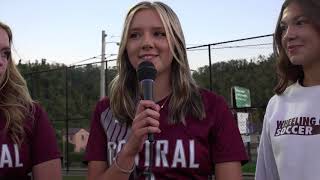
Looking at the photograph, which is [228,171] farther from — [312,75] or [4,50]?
[4,50]

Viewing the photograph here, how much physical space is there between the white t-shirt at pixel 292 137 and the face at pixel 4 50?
5.34 ft

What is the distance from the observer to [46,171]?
326cm

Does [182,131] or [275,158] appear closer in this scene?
[182,131]

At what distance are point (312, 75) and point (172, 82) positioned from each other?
0.81 m

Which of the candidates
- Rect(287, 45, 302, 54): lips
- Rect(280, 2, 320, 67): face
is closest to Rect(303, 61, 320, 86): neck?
Rect(280, 2, 320, 67): face

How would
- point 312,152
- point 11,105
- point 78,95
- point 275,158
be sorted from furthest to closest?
1. point 78,95
2. point 11,105
3. point 275,158
4. point 312,152

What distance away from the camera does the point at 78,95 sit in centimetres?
2767

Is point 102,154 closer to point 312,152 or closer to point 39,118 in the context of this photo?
point 39,118

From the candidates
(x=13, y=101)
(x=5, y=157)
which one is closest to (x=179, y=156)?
(x=5, y=157)

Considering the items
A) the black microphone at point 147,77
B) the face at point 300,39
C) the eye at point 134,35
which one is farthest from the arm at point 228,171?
the eye at point 134,35

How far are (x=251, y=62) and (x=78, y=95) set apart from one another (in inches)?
444

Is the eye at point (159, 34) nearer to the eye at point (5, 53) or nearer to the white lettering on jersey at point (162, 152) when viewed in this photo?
the white lettering on jersey at point (162, 152)

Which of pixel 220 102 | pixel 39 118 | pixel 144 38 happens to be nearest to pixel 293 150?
pixel 220 102

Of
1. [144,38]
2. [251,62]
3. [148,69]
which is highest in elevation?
[251,62]
